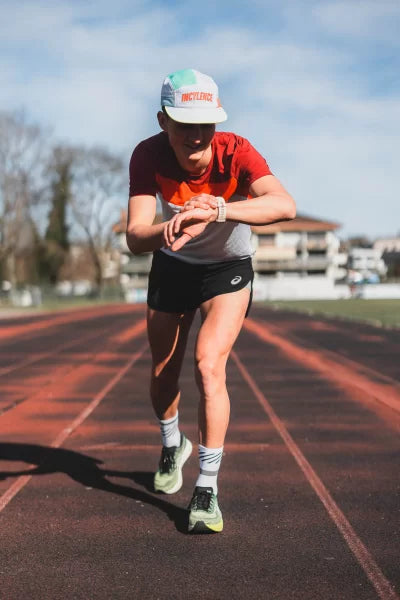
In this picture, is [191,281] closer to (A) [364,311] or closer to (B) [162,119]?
(B) [162,119]

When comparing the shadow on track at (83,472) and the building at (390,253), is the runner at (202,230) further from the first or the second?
the building at (390,253)

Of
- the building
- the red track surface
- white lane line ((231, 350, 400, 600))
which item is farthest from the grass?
the building

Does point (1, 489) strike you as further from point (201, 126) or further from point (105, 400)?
point (105, 400)

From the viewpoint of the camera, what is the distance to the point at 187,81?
3.48 meters

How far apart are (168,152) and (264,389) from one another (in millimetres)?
5756

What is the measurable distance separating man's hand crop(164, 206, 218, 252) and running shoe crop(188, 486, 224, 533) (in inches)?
47.0

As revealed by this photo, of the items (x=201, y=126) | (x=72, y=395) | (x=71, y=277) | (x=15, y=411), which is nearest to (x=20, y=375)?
(x=72, y=395)

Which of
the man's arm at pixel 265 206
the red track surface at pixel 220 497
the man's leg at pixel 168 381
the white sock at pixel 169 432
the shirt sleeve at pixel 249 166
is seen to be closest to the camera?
the red track surface at pixel 220 497

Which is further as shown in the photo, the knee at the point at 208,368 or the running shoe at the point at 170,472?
the running shoe at the point at 170,472

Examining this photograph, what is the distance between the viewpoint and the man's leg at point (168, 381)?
13.6 feet

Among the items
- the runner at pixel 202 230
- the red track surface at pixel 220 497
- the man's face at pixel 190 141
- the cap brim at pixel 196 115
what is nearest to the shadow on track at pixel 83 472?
the red track surface at pixel 220 497

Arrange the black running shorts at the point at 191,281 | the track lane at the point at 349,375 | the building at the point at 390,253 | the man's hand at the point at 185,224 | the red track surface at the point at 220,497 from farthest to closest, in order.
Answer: the building at the point at 390,253 < the track lane at the point at 349,375 < the black running shorts at the point at 191,281 < the man's hand at the point at 185,224 < the red track surface at the point at 220,497

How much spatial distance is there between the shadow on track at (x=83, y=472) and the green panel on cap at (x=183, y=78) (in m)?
2.01

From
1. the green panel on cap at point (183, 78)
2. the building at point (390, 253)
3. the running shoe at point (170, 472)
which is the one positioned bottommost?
the building at point (390, 253)
